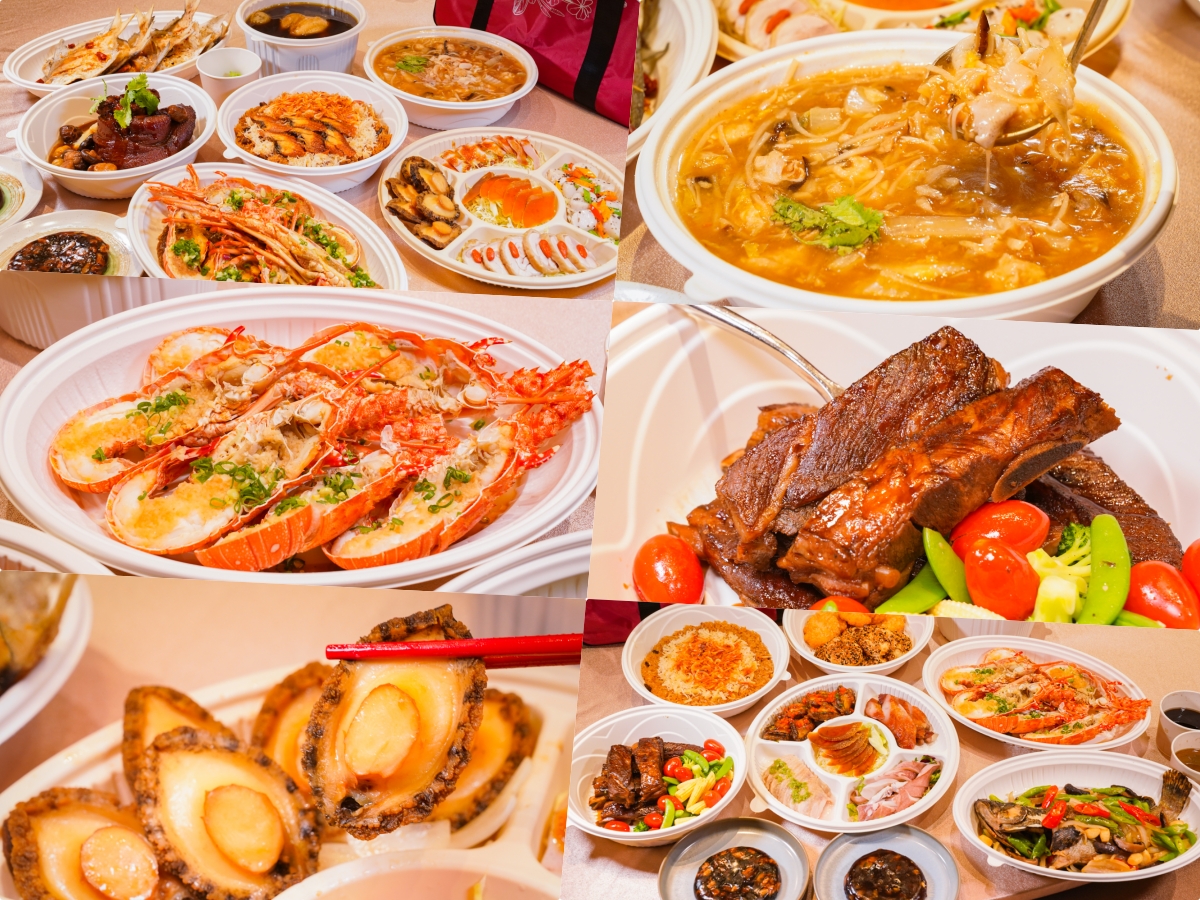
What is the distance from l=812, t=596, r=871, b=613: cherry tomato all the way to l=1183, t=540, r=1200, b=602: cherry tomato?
0.78 metres

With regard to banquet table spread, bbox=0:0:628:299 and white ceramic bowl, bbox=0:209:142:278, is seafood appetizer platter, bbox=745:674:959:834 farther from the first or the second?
white ceramic bowl, bbox=0:209:142:278

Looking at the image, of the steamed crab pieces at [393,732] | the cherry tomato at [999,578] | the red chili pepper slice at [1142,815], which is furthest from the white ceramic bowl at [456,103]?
the red chili pepper slice at [1142,815]

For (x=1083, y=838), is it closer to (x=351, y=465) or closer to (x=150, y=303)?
(x=351, y=465)

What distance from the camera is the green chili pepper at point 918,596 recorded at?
2158mm

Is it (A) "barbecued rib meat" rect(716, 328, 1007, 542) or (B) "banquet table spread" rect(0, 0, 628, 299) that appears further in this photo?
(B) "banquet table spread" rect(0, 0, 628, 299)

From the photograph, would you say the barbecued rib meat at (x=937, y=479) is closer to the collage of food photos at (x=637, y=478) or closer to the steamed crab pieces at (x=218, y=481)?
the collage of food photos at (x=637, y=478)

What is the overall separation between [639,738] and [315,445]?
44.7 inches

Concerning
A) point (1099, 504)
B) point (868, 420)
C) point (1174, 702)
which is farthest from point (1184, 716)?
point (868, 420)

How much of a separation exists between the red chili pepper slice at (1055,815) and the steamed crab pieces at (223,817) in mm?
1802

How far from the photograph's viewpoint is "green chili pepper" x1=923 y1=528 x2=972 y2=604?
210cm

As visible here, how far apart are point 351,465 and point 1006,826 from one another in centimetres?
187

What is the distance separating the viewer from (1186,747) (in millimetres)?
2139

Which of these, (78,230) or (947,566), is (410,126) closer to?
(78,230)

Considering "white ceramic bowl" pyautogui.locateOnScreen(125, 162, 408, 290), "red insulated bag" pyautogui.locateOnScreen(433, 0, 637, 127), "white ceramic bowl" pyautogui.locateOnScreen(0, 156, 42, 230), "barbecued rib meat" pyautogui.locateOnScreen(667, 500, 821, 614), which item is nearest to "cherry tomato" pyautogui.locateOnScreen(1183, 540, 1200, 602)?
"barbecued rib meat" pyautogui.locateOnScreen(667, 500, 821, 614)
